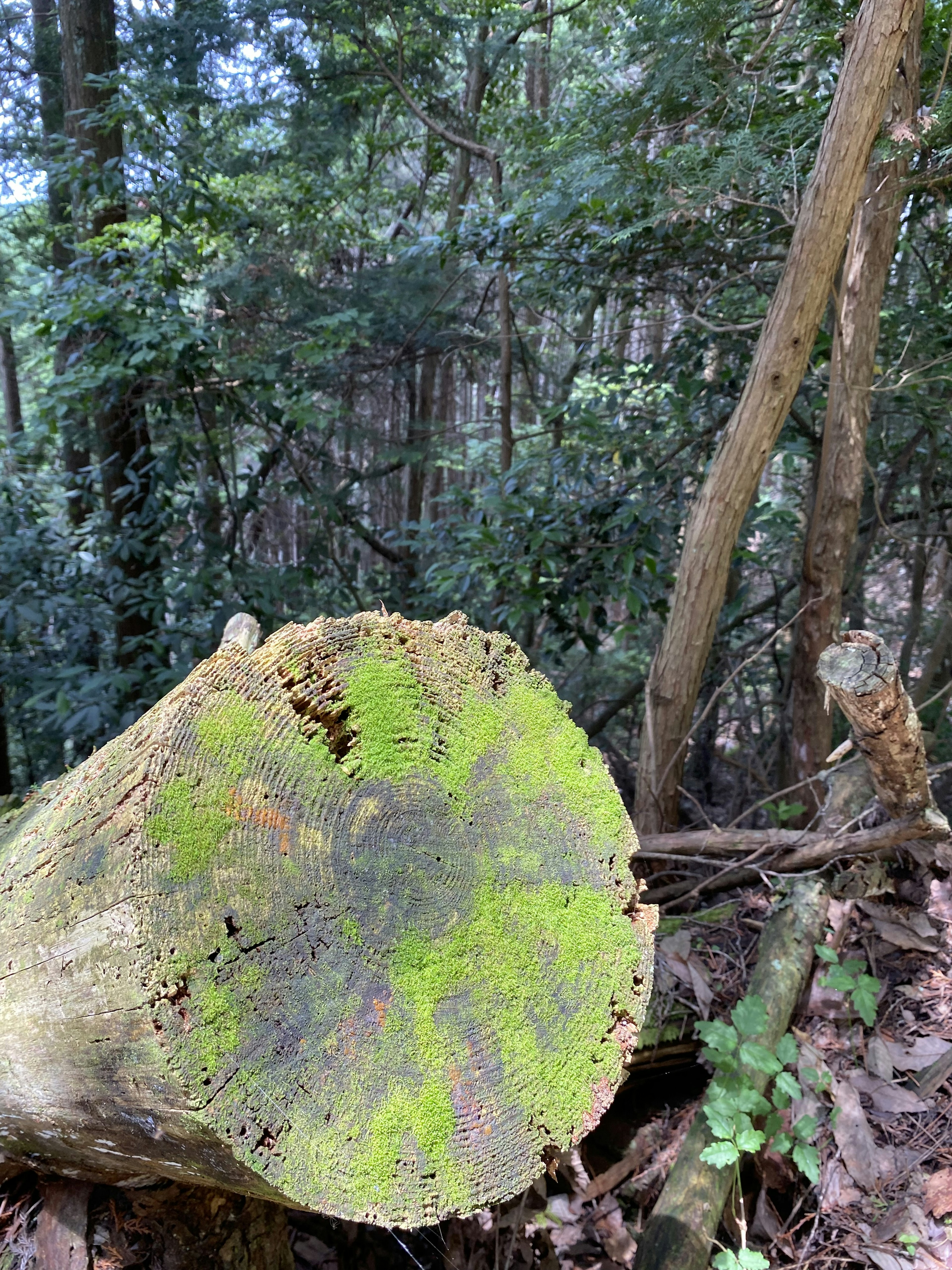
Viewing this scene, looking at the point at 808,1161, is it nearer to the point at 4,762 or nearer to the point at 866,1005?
the point at 866,1005

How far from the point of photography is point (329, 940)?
131 cm

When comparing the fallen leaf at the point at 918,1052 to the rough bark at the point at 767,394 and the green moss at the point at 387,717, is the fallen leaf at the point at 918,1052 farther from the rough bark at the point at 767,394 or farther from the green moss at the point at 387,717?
the green moss at the point at 387,717

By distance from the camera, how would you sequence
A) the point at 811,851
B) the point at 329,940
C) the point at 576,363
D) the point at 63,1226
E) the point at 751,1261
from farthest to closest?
the point at 576,363
the point at 811,851
the point at 751,1261
the point at 63,1226
the point at 329,940

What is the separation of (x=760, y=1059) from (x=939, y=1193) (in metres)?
0.51

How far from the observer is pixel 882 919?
281cm

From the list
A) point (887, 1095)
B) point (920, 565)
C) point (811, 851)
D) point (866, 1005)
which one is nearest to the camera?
point (887, 1095)

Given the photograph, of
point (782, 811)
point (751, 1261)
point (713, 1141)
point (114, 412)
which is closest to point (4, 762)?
point (114, 412)

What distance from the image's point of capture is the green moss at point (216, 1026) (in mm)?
1133

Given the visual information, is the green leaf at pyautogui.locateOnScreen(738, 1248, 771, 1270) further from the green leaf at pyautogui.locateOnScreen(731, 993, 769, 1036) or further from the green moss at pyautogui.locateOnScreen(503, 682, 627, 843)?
the green moss at pyautogui.locateOnScreen(503, 682, 627, 843)

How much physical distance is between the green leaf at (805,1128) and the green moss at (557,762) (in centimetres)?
121

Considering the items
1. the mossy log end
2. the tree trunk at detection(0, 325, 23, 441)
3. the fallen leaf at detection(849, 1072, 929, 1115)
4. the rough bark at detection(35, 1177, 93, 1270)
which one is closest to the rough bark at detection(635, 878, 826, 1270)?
the fallen leaf at detection(849, 1072, 929, 1115)

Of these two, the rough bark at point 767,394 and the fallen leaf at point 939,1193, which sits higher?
the rough bark at point 767,394

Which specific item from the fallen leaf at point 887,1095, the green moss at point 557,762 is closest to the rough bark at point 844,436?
the fallen leaf at point 887,1095

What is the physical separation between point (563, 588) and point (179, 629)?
2043 millimetres
